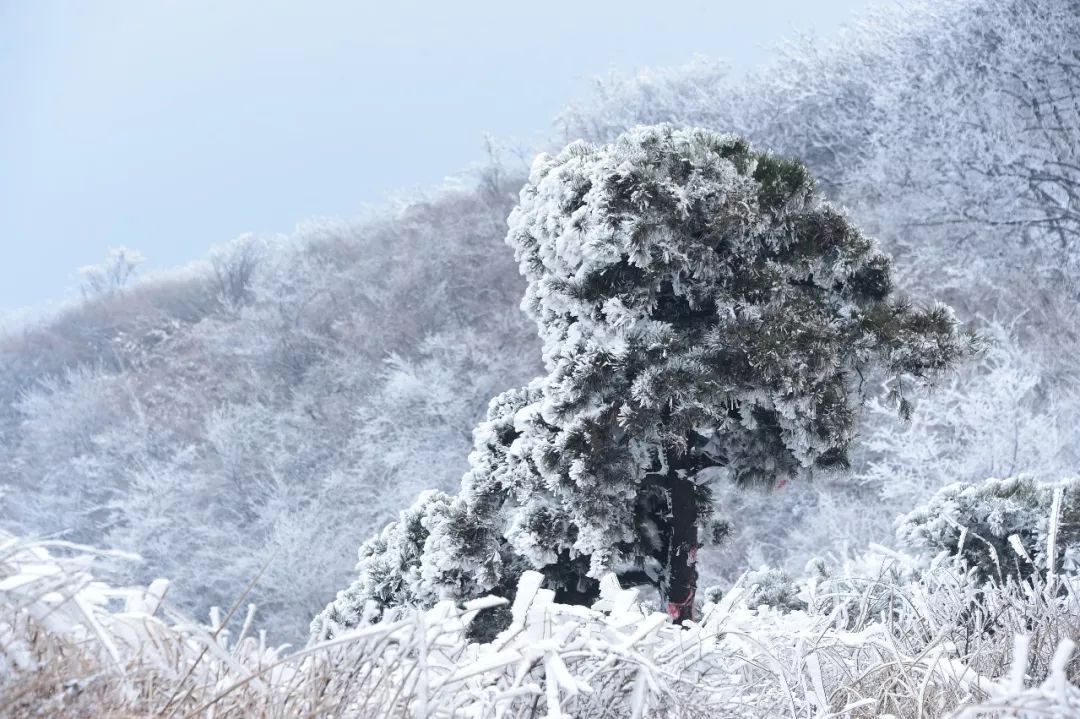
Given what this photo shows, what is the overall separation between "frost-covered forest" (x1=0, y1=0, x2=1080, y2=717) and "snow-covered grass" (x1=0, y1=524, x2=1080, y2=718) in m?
3.51

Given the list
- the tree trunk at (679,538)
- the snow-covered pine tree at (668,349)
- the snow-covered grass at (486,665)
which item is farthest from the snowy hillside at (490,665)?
the tree trunk at (679,538)

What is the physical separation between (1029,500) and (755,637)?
4.96m

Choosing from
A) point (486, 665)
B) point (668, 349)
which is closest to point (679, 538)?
point (668, 349)

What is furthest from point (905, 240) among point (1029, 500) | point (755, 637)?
point (755, 637)

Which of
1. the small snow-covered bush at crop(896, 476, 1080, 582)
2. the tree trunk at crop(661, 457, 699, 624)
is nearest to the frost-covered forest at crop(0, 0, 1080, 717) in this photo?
the small snow-covered bush at crop(896, 476, 1080, 582)

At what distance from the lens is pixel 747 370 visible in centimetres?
615

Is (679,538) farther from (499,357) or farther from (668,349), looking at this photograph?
(499,357)

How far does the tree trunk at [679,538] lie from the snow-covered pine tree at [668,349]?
1cm

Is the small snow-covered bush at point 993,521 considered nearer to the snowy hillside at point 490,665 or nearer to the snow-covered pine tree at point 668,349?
the snow-covered pine tree at point 668,349

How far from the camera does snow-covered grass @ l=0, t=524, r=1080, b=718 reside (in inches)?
65.0

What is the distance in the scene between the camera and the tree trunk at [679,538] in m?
6.88

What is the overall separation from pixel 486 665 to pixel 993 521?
18.9ft

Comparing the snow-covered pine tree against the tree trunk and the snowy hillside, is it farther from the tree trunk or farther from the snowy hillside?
the snowy hillside

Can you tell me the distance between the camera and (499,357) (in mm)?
25281
